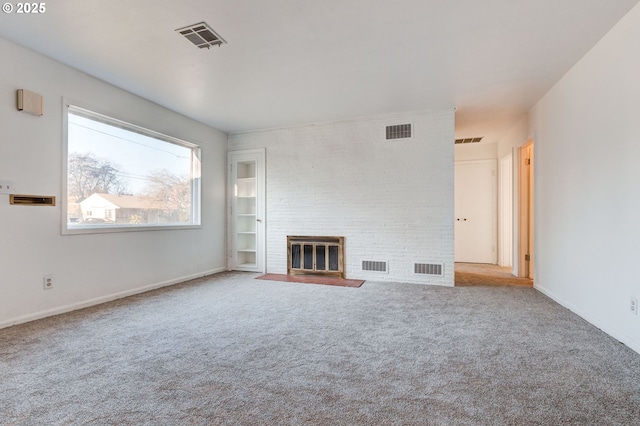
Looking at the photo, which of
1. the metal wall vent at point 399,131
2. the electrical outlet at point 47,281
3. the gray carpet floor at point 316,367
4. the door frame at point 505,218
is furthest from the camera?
the door frame at point 505,218

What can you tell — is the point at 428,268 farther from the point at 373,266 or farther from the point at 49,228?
the point at 49,228

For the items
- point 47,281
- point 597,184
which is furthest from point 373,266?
point 47,281

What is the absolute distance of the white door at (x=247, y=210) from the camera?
5.36 m

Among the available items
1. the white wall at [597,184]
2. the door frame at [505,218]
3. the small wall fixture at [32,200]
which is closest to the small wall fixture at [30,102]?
the small wall fixture at [32,200]

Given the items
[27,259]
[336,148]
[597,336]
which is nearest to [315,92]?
[336,148]

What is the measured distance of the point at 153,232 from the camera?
4090 mm

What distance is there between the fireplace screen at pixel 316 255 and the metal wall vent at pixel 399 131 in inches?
71.1

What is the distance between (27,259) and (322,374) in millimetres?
2965

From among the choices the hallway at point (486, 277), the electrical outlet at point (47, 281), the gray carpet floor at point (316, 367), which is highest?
the electrical outlet at point (47, 281)

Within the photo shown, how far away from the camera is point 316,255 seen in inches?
197

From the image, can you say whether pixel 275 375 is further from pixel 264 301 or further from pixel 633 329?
pixel 633 329

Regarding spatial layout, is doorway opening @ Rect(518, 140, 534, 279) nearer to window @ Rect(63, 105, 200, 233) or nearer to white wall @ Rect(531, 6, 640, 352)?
white wall @ Rect(531, 6, 640, 352)

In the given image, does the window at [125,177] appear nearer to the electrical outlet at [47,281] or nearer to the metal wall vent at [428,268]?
the electrical outlet at [47,281]

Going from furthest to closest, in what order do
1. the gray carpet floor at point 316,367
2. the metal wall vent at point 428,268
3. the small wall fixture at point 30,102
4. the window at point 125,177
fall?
the metal wall vent at point 428,268 < the window at point 125,177 < the small wall fixture at point 30,102 < the gray carpet floor at point 316,367
